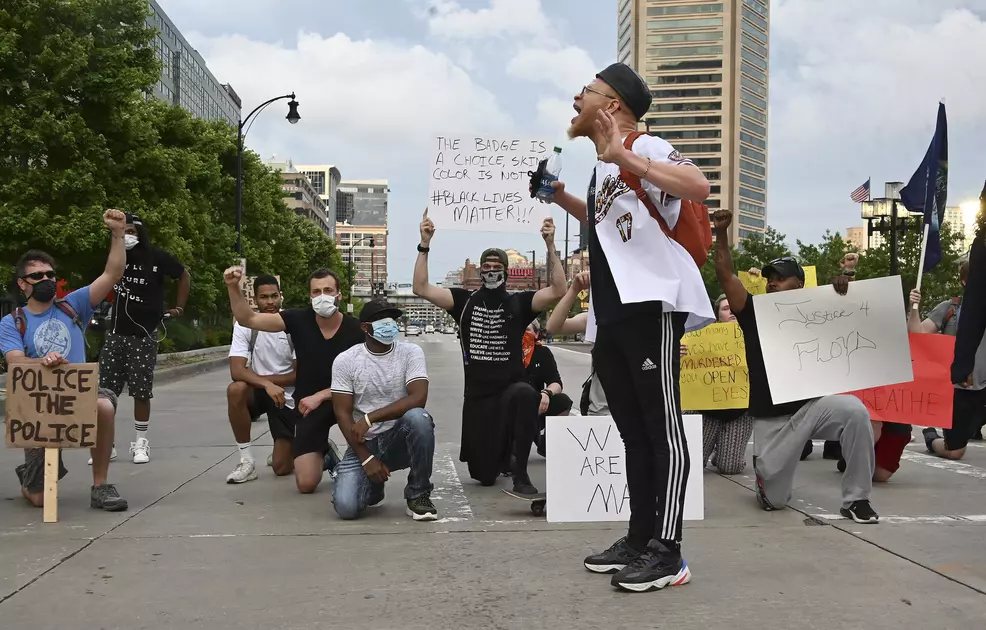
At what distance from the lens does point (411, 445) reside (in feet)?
20.2

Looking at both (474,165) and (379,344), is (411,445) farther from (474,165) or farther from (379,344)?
(474,165)

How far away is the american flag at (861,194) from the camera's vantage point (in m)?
27.5

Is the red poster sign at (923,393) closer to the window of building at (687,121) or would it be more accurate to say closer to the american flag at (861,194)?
the american flag at (861,194)

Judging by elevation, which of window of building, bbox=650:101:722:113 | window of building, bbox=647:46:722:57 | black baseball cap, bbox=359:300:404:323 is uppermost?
window of building, bbox=647:46:722:57

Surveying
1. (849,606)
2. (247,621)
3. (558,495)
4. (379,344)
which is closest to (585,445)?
(558,495)

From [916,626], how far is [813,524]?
6.93 feet

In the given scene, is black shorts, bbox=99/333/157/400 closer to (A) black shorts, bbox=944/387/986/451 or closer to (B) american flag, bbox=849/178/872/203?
(A) black shorts, bbox=944/387/986/451

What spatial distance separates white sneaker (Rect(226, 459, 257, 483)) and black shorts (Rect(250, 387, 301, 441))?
0.32 metres

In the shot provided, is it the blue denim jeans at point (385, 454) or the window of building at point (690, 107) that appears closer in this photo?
the blue denim jeans at point (385, 454)

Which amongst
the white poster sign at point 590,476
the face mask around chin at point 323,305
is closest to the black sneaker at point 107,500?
the face mask around chin at point 323,305

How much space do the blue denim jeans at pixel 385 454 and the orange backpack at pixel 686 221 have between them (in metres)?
2.27

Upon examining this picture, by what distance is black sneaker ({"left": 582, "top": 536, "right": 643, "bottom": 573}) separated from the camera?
4.57 m

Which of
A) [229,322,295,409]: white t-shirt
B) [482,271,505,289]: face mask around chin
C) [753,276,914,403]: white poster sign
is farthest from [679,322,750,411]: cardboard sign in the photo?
[229,322,295,409]: white t-shirt

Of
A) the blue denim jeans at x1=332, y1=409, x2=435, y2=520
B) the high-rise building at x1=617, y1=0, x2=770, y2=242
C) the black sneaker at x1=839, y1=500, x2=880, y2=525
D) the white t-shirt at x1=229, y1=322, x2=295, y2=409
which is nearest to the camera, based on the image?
the black sneaker at x1=839, y1=500, x2=880, y2=525
